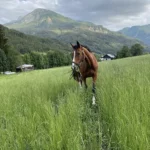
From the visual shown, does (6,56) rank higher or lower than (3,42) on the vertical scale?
lower

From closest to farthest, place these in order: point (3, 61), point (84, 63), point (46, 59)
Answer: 1. point (84, 63)
2. point (3, 61)
3. point (46, 59)

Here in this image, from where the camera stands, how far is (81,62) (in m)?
9.62

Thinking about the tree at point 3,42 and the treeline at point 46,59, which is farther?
the treeline at point 46,59

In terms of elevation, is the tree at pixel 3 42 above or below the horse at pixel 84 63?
above

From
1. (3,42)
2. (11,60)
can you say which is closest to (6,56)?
(11,60)

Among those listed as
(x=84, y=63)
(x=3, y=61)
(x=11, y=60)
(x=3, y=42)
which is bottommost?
(x=3, y=61)

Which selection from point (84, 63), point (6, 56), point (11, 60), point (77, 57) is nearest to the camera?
point (77, 57)

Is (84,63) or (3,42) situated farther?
(3,42)

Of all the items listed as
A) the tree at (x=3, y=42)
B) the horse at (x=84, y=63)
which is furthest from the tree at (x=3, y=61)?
the horse at (x=84, y=63)

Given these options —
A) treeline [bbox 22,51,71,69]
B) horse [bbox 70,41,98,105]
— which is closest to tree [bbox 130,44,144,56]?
treeline [bbox 22,51,71,69]

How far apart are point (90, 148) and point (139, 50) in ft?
347

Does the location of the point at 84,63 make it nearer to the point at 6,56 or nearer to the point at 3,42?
the point at 3,42

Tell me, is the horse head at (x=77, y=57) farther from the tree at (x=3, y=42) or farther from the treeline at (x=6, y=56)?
the tree at (x=3, y=42)

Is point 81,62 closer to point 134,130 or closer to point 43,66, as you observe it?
point 134,130
